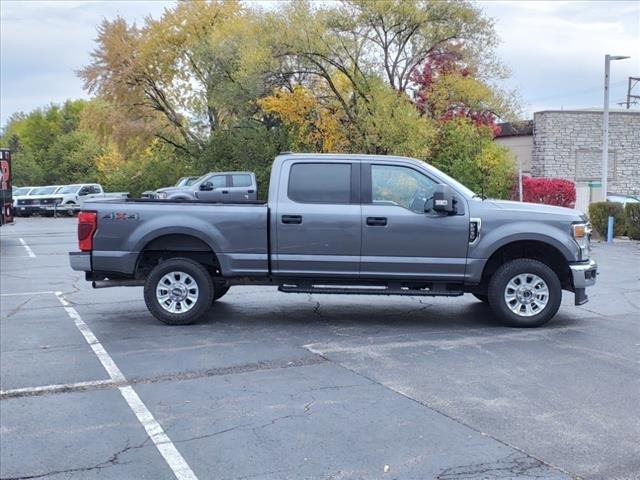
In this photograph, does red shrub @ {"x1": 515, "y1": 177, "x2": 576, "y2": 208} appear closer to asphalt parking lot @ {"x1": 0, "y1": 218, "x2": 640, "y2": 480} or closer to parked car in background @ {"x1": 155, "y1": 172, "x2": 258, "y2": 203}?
parked car in background @ {"x1": 155, "y1": 172, "x2": 258, "y2": 203}

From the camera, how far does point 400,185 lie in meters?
8.27

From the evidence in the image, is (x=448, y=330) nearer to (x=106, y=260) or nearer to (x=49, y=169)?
(x=106, y=260)

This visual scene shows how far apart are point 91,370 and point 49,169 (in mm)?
60904

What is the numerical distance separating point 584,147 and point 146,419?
29768 millimetres

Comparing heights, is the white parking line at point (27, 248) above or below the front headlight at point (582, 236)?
below

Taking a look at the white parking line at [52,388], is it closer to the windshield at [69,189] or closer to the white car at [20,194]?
the windshield at [69,189]

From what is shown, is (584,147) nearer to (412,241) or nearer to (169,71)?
(169,71)

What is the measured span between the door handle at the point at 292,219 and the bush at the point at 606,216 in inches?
610

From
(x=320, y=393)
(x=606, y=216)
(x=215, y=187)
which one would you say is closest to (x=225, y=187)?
(x=215, y=187)

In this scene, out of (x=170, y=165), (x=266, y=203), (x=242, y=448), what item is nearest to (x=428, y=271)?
(x=266, y=203)

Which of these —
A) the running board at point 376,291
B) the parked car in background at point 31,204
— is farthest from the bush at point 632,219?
the parked car in background at point 31,204

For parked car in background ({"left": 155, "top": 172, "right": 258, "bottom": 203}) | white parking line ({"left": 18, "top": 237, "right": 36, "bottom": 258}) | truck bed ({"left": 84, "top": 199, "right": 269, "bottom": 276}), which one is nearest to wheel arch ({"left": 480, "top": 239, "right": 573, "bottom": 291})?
truck bed ({"left": 84, "top": 199, "right": 269, "bottom": 276})

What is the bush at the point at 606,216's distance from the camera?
20719mm

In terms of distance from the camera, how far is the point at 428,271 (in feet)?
26.6
